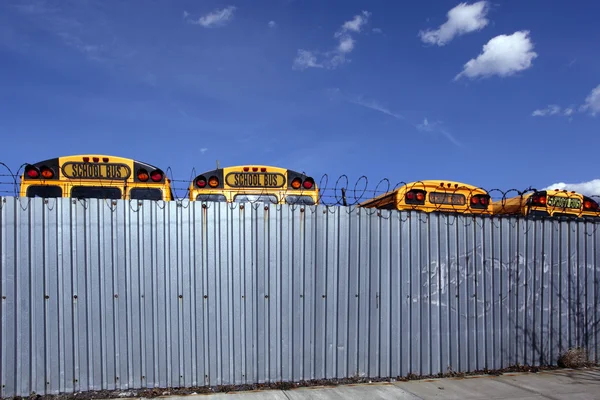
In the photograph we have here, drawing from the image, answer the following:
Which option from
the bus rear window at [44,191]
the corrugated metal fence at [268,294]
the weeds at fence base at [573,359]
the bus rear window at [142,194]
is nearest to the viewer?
the corrugated metal fence at [268,294]

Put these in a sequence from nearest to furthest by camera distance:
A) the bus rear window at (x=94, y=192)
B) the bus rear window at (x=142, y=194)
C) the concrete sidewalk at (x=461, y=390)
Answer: the concrete sidewalk at (x=461, y=390) < the bus rear window at (x=94, y=192) < the bus rear window at (x=142, y=194)

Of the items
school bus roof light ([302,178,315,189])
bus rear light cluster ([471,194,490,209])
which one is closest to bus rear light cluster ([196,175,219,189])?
school bus roof light ([302,178,315,189])

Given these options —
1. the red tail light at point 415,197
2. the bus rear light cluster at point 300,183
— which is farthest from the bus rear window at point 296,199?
the red tail light at point 415,197

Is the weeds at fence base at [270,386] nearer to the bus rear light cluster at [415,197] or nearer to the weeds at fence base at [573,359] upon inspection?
the weeds at fence base at [573,359]

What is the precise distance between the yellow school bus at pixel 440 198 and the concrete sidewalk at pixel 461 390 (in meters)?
3.21

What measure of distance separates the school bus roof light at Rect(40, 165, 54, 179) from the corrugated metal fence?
2.23m

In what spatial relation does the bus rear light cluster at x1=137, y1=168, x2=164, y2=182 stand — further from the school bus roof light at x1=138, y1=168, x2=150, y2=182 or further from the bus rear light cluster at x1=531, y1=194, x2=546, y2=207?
the bus rear light cluster at x1=531, y1=194, x2=546, y2=207

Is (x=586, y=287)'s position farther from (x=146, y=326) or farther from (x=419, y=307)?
(x=146, y=326)

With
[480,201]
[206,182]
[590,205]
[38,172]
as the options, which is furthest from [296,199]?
[590,205]

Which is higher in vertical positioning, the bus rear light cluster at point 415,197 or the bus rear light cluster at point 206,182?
the bus rear light cluster at point 206,182

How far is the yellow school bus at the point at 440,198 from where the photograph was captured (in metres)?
8.88

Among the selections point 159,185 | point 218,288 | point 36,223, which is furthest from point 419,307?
point 36,223

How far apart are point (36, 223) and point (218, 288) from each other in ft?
7.52

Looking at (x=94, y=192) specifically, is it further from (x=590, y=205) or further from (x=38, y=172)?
(x=590, y=205)
